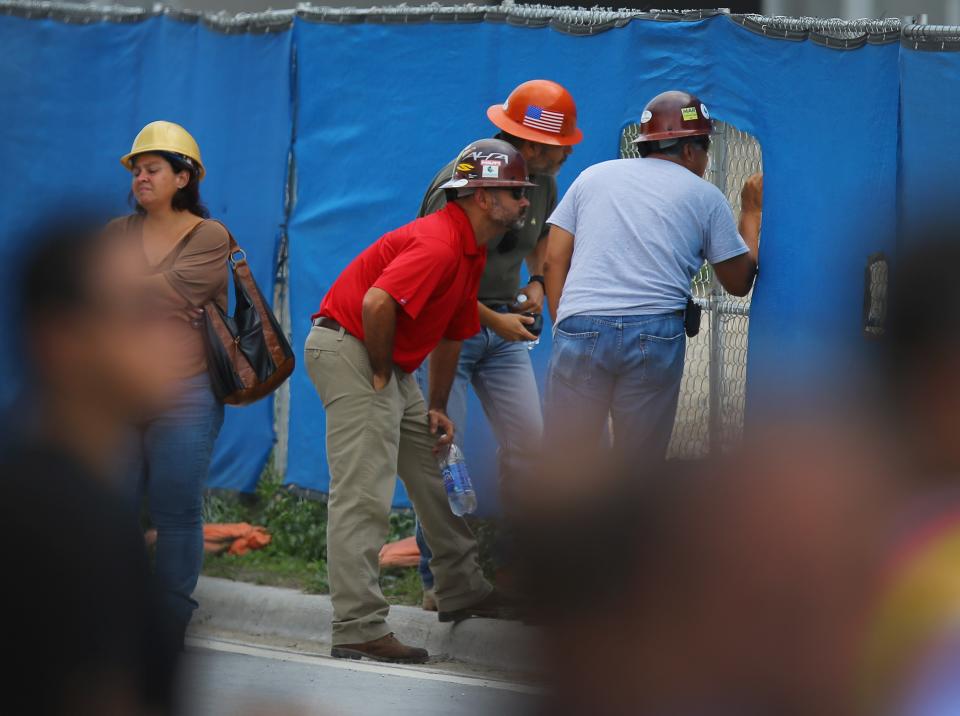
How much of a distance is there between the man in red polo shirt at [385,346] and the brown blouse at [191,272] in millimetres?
437

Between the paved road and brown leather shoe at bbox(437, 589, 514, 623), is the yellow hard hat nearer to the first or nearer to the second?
the paved road

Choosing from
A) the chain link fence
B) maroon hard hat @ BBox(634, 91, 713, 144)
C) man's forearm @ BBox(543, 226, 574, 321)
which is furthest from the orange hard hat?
the chain link fence

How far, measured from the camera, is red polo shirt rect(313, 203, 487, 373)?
5.43 metres

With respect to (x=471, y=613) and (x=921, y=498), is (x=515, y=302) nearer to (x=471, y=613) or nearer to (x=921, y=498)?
(x=471, y=613)

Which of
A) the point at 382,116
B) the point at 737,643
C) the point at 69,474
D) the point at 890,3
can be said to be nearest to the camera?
the point at 737,643

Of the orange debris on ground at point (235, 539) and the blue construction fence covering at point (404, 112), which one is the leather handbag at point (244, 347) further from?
the orange debris on ground at point (235, 539)

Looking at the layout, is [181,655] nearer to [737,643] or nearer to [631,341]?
[737,643]

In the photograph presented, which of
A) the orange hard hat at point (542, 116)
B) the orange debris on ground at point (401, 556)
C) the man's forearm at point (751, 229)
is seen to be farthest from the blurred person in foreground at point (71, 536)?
the orange debris on ground at point (401, 556)

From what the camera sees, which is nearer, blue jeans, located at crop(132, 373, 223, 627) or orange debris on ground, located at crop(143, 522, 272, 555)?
blue jeans, located at crop(132, 373, 223, 627)

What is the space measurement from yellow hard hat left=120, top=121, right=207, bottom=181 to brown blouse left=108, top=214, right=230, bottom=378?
0.24 metres

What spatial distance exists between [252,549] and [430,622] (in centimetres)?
166

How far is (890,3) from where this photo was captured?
45.2 feet

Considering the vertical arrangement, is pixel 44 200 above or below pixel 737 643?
above

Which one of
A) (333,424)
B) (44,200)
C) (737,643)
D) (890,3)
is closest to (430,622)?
(333,424)
